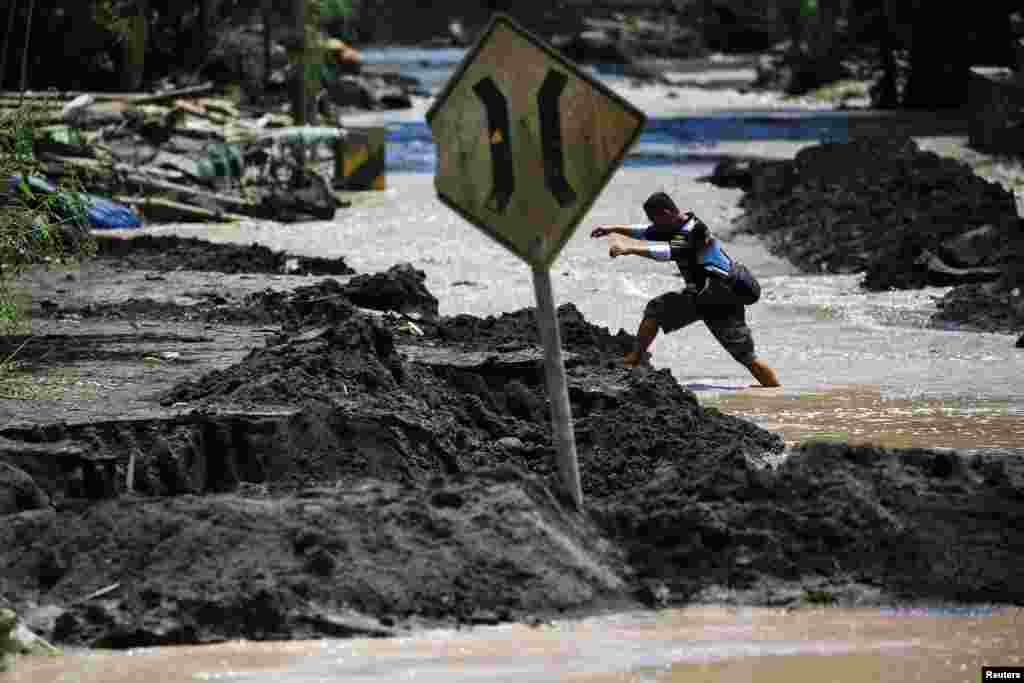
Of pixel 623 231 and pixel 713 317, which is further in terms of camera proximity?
pixel 713 317

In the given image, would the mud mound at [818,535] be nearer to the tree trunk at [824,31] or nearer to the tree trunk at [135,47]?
the tree trunk at [135,47]

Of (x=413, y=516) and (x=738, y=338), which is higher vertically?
(x=413, y=516)

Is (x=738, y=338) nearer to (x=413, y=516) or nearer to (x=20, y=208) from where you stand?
(x=20, y=208)

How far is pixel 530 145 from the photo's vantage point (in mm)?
8320

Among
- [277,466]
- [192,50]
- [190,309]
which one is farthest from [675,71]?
[277,466]

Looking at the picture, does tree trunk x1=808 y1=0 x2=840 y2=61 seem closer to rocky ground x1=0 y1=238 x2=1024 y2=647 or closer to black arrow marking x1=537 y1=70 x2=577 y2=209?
rocky ground x1=0 y1=238 x2=1024 y2=647

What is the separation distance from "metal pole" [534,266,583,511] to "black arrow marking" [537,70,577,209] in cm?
29

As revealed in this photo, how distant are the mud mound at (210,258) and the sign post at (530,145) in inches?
457

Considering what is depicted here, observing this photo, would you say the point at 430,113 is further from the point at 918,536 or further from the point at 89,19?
the point at 89,19

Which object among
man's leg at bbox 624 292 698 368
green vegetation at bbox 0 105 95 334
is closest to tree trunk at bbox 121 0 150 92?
man's leg at bbox 624 292 698 368

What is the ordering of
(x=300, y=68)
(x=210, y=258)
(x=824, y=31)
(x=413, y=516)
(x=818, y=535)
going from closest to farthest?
(x=413, y=516), (x=818, y=535), (x=210, y=258), (x=300, y=68), (x=824, y=31)

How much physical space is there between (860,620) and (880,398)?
252 inches

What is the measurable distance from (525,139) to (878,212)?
1696 centimetres

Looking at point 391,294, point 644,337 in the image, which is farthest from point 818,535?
point 391,294
